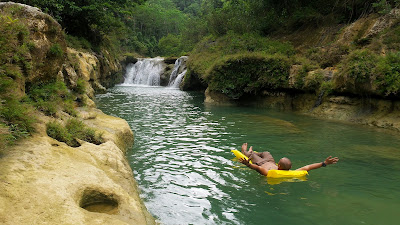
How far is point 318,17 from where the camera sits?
63.8 ft

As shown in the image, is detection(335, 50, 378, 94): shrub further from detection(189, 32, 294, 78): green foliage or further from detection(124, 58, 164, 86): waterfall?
detection(124, 58, 164, 86): waterfall

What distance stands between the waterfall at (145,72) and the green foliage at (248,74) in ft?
62.2

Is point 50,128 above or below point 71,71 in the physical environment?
below

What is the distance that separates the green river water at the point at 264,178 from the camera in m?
4.50

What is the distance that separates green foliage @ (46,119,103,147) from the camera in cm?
525

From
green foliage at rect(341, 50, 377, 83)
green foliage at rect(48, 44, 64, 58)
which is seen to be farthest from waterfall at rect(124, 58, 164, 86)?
green foliage at rect(48, 44, 64, 58)

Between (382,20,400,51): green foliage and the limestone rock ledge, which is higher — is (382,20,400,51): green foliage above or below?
above

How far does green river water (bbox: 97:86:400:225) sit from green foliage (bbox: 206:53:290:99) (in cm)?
651

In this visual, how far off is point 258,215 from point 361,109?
10378 millimetres

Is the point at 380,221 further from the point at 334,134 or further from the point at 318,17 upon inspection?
the point at 318,17

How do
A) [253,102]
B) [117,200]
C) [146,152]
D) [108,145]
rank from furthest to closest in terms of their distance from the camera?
1. [253,102]
2. [146,152]
3. [108,145]
4. [117,200]

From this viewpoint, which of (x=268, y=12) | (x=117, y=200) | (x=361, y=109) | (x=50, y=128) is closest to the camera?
(x=117, y=200)

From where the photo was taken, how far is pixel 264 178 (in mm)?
5996

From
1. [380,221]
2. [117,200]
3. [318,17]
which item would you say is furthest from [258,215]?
[318,17]
